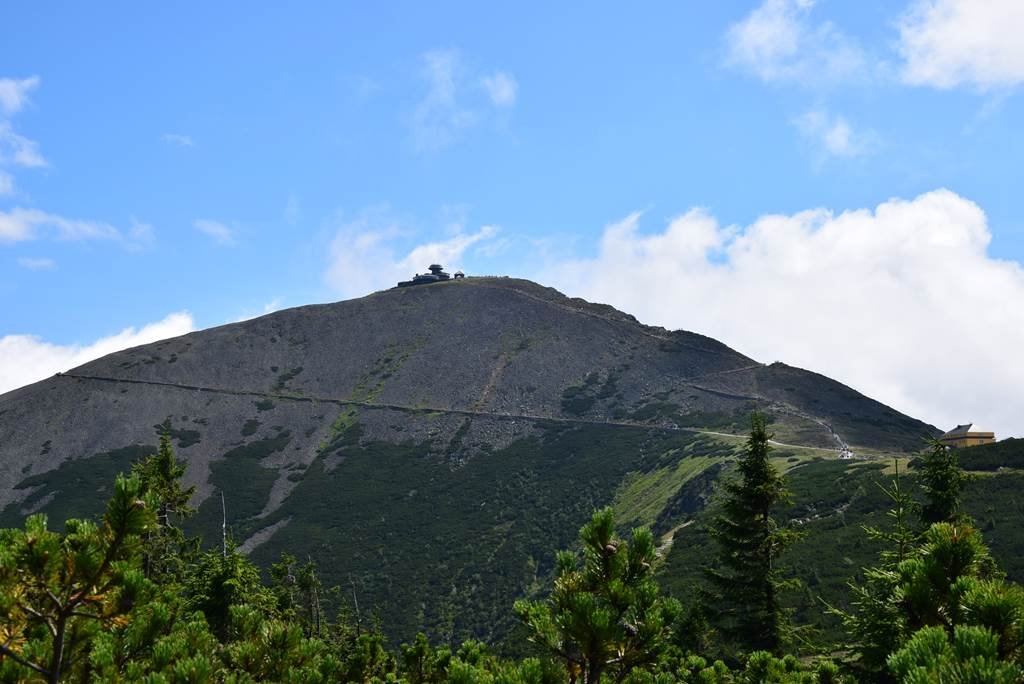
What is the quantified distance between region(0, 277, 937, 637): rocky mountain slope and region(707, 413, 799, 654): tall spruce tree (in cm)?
4815

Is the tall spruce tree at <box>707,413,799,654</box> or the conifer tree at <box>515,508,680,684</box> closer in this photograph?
the conifer tree at <box>515,508,680,684</box>

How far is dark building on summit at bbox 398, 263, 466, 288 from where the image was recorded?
602 ft

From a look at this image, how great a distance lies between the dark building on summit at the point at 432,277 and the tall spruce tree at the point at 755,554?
161 m

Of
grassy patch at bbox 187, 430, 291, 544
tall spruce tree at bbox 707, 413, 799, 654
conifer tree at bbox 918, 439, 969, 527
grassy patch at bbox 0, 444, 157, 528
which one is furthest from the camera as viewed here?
grassy patch at bbox 187, 430, 291, 544

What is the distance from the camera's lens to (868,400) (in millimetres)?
114750

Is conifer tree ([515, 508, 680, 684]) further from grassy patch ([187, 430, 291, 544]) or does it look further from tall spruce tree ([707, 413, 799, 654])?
grassy patch ([187, 430, 291, 544])

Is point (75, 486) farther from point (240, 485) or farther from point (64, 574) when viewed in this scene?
point (64, 574)

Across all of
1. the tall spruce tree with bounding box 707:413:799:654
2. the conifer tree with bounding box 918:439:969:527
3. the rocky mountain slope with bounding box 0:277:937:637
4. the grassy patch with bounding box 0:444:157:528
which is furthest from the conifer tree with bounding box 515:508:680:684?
the grassy patch with bounding box 0:444:157:528

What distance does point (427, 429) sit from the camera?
11738 centimetres

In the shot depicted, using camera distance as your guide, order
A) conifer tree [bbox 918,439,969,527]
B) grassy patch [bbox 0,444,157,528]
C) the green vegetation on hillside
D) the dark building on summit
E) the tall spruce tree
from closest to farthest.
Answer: the green vegetation on hillside
conifer tree [bbox 918,439,969,527]
the tall spruce tree
grassy patch [bbox 0,444,157,528]
the dark building on summit

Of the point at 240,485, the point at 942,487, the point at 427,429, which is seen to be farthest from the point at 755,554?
the point at 427,429

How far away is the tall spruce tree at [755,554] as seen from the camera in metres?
22.2

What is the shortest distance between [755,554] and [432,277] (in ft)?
550

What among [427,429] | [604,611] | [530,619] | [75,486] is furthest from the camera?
[427,429]
